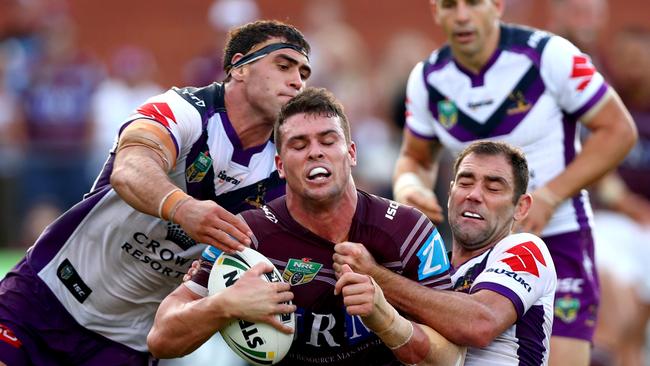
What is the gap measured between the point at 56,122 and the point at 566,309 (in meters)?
8.76

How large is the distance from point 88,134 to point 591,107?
28.4ft

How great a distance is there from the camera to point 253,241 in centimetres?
577

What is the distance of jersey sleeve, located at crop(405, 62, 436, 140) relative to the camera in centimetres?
770

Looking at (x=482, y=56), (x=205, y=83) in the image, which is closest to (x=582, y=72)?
(x=482, y=56)

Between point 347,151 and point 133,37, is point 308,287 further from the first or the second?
point 133,37

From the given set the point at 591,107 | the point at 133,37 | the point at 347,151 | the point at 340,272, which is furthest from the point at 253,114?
the point at 133,37

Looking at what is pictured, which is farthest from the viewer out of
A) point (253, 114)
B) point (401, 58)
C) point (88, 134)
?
point (401, 58)

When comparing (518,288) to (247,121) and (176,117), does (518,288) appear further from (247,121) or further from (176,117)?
(176,117)

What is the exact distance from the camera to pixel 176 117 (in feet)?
20.5

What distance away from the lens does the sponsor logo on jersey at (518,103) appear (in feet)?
24.0

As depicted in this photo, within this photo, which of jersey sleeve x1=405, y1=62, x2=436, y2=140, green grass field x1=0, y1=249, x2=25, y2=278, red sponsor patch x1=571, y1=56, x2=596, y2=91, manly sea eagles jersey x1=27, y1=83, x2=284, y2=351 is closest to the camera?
manly sea eagles jersey x1=27, y1=83, x2=284, y2=351

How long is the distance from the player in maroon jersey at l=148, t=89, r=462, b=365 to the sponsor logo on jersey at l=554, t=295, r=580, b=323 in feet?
5.69

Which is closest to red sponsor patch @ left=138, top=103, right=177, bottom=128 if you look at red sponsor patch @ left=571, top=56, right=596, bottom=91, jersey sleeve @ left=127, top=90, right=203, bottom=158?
jersey sleeve @ left=127, top=90, right=203, bottom=158

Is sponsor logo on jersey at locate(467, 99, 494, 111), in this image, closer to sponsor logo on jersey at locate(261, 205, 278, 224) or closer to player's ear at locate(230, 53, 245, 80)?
player's ear at locate(230, 53, 245, 80)
